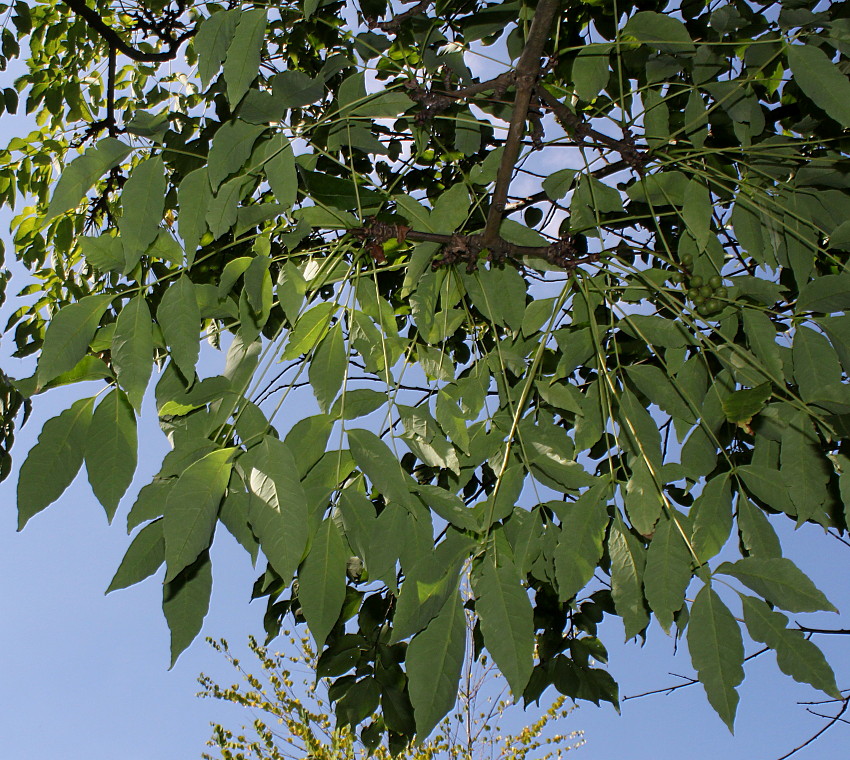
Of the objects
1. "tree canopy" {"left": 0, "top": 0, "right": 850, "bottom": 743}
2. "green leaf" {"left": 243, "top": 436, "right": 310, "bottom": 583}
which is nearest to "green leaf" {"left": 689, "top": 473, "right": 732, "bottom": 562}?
"tree canopy" {"left": 0, "top": 0, "right": 850, "bottom": 743}

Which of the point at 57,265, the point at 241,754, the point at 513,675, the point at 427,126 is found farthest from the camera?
the point at 241,754

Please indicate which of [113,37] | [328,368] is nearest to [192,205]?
[328,368]

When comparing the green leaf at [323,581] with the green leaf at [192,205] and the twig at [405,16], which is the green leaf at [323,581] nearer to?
the green leaf at [192,205]

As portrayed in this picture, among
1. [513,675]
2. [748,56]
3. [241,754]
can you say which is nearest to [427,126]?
[748,56]

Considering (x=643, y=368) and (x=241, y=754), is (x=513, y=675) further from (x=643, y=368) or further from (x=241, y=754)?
(x=241, y=754)

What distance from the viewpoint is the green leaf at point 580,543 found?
0.89 metres

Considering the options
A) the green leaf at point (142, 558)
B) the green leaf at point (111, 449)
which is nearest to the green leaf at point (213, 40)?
the green leaf at point (111, 449)

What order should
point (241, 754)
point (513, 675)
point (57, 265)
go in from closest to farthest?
point (513, 675) → point (57, 265) → point (241, 754)

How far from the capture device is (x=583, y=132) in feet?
3.74

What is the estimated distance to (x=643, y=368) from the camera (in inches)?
46.8

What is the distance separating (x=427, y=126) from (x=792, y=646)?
2.95 ft

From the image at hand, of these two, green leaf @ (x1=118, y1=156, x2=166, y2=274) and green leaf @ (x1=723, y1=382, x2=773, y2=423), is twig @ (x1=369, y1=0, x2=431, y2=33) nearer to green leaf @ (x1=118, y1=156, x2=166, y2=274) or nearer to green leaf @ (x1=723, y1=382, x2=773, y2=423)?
green leaf @ (x1=118, y1=156, x2=166, y2=274)

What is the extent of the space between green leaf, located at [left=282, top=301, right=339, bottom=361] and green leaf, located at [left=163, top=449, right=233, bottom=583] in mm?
244

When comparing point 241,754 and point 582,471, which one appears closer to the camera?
point 582,471
